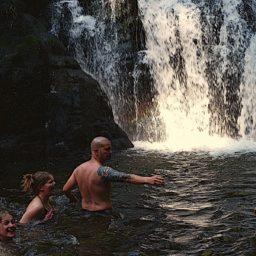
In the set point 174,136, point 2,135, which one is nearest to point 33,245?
point 2,135

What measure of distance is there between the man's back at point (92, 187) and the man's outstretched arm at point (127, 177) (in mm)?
205

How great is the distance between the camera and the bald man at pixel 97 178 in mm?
7157

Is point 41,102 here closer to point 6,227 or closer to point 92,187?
point 92,187

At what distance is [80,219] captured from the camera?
25.5ft

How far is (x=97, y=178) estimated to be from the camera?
7383 mm

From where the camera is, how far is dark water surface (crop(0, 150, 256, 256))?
657 centimetres

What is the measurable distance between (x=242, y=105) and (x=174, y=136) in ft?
12.1

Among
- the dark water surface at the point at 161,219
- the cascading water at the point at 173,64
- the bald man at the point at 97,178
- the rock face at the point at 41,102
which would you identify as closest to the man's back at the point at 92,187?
the bald man at the point at 97,178

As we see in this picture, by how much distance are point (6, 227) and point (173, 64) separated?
1746 centimetres

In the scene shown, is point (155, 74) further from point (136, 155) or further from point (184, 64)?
point (136, 155)

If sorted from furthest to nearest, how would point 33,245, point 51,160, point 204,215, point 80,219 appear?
point 51,160 → point 204,215 → point 80,219 → point 33,245

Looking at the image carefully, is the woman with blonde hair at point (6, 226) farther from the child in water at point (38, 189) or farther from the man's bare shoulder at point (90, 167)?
the man's bare shoulder at point (90, 167)

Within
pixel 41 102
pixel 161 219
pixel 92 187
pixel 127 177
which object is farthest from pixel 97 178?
pixel 41 102

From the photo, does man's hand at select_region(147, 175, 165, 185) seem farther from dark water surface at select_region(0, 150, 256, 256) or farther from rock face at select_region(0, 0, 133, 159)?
rock face at select_region(0, 0, 133, 159)
